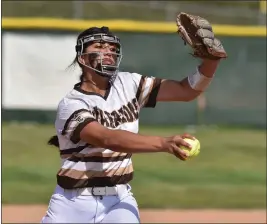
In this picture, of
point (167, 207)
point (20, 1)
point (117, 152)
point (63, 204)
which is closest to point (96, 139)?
point (117, 152)

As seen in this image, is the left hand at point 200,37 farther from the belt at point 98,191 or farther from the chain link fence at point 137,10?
the chain link fence at point 137,10

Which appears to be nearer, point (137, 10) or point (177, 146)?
point (177, 146)

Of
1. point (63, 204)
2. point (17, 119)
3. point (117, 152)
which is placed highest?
point (117, 152)

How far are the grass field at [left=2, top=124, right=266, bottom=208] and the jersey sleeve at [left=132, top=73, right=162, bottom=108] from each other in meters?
4.00

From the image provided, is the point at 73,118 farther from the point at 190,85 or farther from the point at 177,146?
the point at 190,85

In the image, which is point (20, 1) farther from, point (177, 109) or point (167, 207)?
point (167, 207)

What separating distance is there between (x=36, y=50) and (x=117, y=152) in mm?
12538

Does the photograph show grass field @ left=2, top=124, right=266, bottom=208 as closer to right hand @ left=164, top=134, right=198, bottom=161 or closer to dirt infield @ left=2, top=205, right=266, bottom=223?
dirt infield @ left=2, top=205, right=266, bottom=223

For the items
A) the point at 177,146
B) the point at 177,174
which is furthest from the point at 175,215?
the point at 177,146

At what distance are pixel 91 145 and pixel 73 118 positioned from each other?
0.18 m

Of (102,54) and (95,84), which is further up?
(102,54)

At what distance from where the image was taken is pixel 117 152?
4.32 metres

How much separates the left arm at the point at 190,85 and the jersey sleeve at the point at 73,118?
26.4 inches

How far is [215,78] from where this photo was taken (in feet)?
54.4
